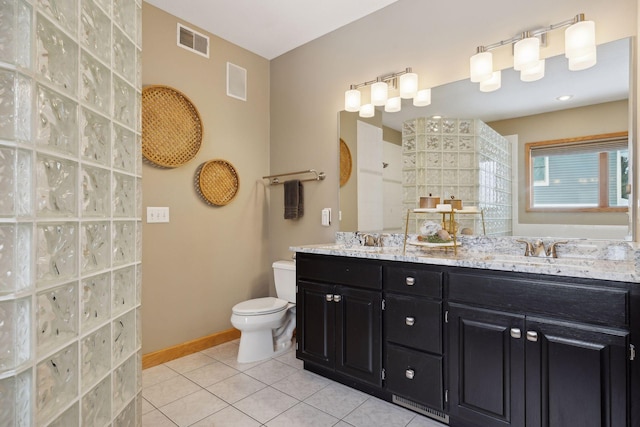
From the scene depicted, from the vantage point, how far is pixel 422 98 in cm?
242

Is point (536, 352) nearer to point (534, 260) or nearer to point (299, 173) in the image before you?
point (534, 260)

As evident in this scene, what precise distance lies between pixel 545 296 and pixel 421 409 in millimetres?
947

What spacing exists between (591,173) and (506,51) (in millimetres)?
861

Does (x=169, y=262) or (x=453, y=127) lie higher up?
(x=453, y=127)

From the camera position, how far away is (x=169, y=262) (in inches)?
109

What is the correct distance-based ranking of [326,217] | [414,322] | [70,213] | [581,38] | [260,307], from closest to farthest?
[70,213] → [581,38] → [414,322] → [260,307] → [326,217]

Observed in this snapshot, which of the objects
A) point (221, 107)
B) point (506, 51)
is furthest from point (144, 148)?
point (506, 51)

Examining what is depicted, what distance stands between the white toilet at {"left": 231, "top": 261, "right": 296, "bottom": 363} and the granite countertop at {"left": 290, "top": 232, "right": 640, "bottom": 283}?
1.85 feet

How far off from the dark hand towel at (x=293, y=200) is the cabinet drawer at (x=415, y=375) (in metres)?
1.51

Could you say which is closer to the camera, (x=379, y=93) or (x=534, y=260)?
(x=534, y=260)

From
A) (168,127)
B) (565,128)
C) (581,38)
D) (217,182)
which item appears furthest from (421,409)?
(168,127)

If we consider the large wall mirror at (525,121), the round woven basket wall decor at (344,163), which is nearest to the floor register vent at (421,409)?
the large wall mirror at (525,121)

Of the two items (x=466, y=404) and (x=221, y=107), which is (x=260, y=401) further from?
(x=221, y=107)

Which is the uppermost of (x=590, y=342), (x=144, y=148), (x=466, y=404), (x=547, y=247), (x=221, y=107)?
(x=221, y=107)
